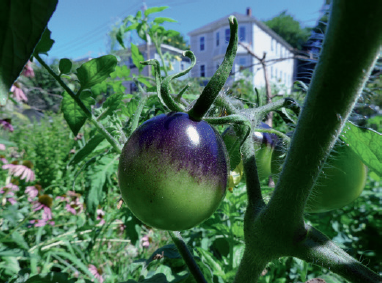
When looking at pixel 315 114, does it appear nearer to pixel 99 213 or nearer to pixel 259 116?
pixel 259 116

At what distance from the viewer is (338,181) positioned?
597 mm

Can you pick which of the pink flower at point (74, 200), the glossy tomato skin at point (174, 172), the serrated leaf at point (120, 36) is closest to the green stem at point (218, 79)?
the glossy tomato skin at point (174, 172)

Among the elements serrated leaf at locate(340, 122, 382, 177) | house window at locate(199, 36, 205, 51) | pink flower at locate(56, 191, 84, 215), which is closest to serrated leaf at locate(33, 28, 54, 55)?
serrated leaf at locate(340, 122, 382, 177)

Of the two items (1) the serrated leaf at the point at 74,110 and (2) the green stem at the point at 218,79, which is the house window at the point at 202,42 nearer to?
(1) the serrated leaf at the point at 74,110

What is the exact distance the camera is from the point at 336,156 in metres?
0.60

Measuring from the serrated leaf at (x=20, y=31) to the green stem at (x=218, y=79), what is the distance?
225mm

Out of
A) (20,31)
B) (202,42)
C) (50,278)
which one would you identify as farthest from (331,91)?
(202,42)

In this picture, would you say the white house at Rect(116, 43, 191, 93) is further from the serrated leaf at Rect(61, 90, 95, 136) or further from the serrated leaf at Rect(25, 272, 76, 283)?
the serrated leaf at Rect(25, 272, 76, 283)

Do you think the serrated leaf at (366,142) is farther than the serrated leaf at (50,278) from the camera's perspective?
No

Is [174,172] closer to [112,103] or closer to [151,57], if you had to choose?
[112,103]

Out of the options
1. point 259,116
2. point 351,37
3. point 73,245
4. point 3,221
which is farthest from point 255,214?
point 3,221

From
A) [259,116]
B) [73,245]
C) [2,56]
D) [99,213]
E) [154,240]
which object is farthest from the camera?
[154,240]

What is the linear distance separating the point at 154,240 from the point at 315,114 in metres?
2.15

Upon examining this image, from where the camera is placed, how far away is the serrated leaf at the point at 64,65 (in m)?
0.64
